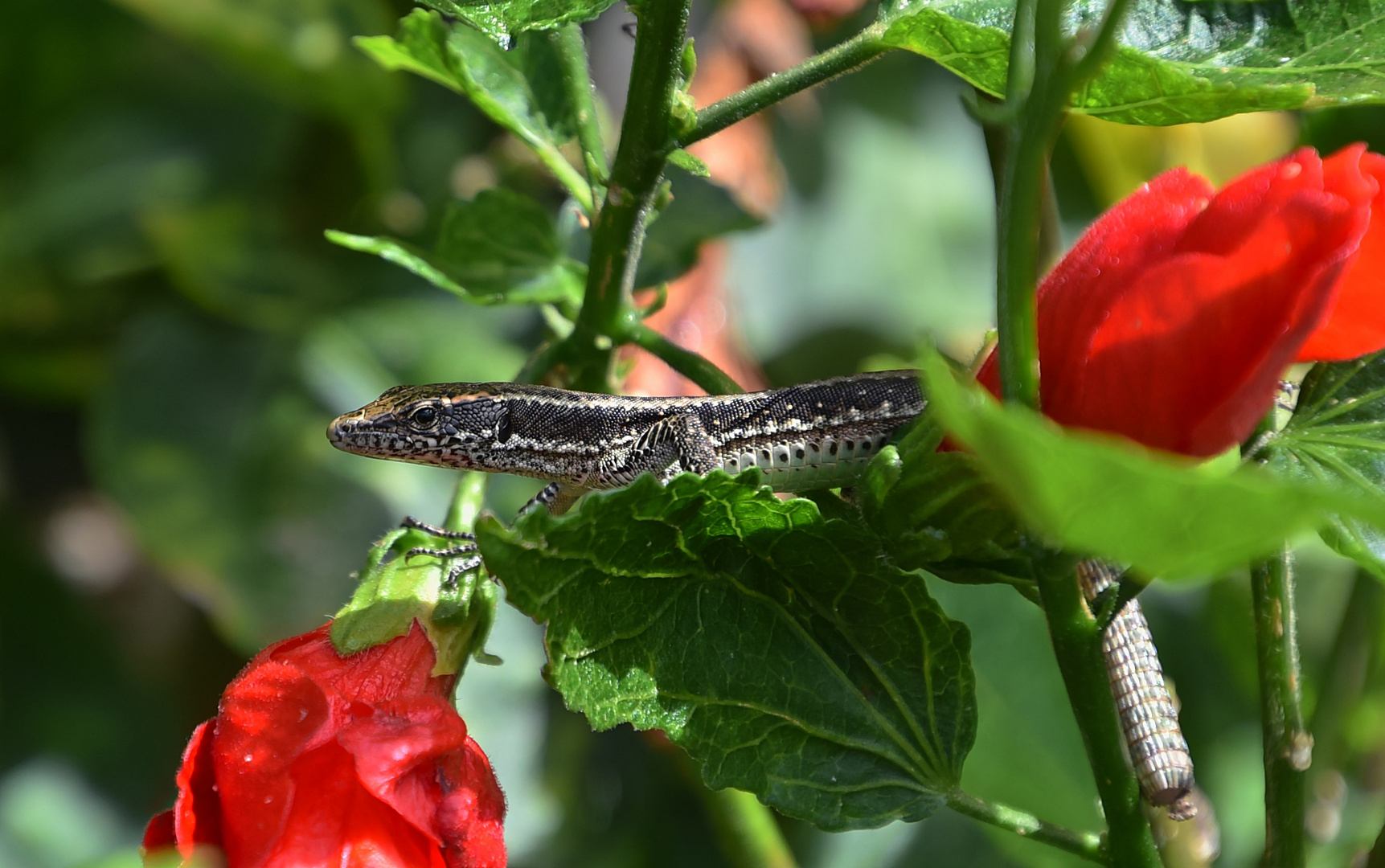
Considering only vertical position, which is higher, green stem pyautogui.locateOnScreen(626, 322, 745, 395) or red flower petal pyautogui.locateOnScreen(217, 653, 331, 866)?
green stem pyautogui.locateOnScreen(626, 322, 745, 395)

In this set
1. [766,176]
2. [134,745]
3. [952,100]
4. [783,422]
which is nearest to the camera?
[783,422]

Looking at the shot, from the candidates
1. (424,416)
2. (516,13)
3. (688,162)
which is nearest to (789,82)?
(688,162)

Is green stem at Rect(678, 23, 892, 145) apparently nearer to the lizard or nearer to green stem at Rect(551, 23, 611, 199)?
green stem at Rect(551, 23, 611, 199)

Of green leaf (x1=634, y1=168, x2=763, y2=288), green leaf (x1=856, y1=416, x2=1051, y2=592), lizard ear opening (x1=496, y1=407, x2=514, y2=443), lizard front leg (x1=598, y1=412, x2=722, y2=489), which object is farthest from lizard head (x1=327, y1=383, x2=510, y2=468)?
green leaf (x1=856, y1=416, x2=1051, y2=592)

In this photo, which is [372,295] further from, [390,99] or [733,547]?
[733,547]

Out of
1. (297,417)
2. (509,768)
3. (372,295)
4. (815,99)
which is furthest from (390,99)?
(509,768)
